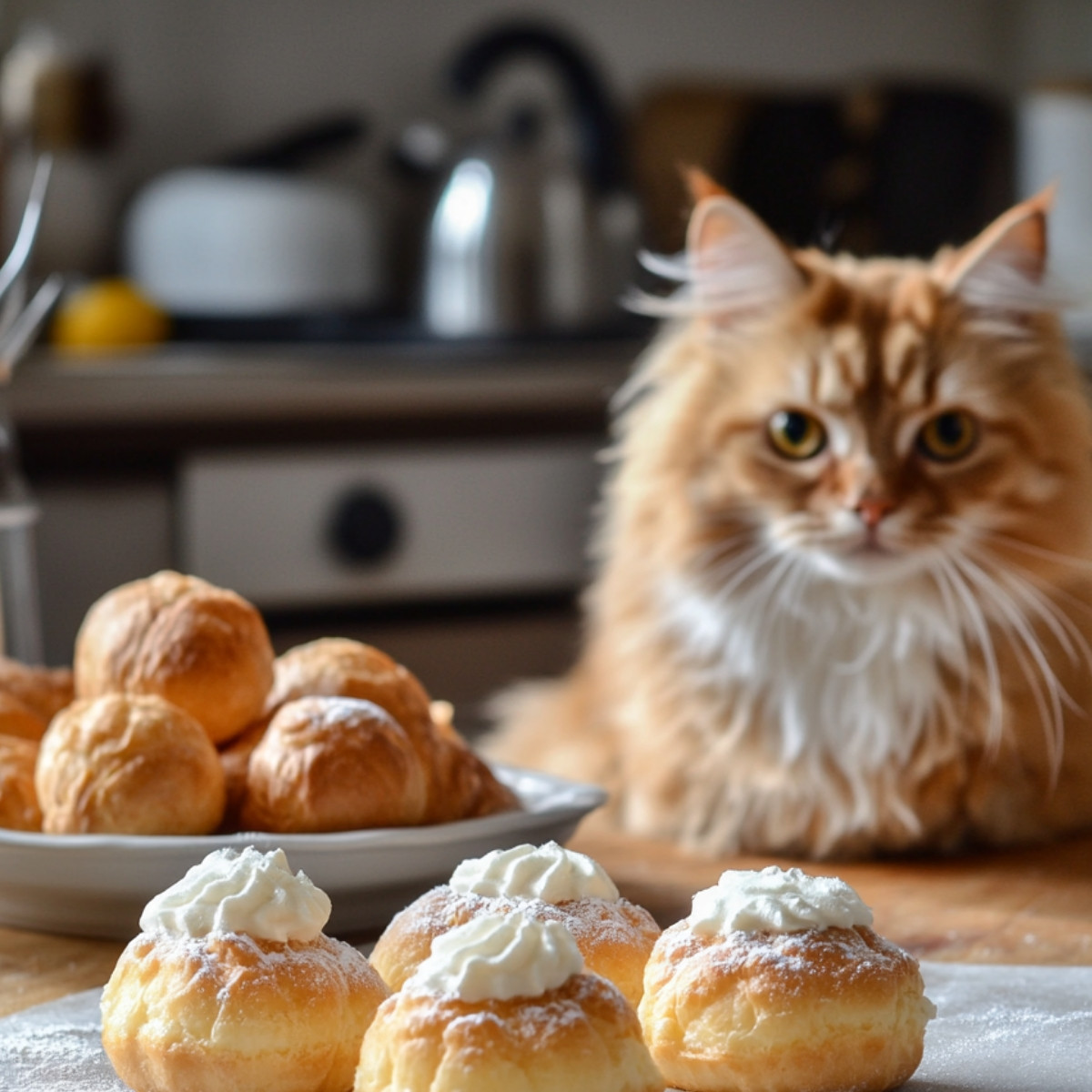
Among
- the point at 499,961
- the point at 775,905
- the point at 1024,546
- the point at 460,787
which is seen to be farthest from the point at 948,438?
the point at 499,961

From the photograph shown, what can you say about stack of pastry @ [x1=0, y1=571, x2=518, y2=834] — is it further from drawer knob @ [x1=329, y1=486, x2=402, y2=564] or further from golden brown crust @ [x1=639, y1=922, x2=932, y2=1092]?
drawer knob @ [x1=329, y1=486, x2=402, y2=564]

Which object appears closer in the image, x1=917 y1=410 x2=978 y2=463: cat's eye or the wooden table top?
the wooden table top

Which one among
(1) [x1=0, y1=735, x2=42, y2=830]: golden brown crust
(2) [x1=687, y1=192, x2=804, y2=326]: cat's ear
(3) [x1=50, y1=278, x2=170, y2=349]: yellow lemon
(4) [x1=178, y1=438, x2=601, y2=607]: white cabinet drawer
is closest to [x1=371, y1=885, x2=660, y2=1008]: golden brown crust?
(1) [x1=0, y1=735, x2=42, y2=830]: golden brown crust

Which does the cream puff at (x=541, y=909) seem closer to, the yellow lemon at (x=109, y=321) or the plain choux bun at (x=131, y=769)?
the plain choux bun at (x=131, y=769)

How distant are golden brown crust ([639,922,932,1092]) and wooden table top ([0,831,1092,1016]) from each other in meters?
0.21

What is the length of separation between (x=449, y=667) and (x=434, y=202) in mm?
899

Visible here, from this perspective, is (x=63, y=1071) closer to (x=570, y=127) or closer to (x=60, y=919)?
(x=60, y=919)

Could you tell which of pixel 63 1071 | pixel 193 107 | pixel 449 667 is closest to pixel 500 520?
pixel 449 667

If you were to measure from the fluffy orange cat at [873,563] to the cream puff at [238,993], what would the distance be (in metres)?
0.54

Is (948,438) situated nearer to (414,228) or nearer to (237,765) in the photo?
(237,765)

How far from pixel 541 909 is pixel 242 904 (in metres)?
0.12

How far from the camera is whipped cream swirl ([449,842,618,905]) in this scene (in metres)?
0.70

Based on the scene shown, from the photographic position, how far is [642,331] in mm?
2529

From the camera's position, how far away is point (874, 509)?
111 centimetres
